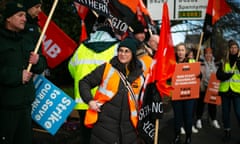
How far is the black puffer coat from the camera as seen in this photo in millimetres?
4324

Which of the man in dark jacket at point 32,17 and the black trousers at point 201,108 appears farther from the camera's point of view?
the black trousers at point 201,108

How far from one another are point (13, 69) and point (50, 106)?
890 mm

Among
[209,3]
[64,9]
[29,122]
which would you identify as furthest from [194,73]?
[64,9]

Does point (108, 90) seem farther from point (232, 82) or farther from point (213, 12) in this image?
point (213, 12)

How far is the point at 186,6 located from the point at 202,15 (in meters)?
0.44

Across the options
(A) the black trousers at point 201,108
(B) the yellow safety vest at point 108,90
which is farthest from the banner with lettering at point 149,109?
(A) the black trousers at point 201,108

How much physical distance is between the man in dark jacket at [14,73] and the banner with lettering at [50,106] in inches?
16.0

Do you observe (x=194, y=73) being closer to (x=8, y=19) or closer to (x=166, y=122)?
(x=166, y=122)

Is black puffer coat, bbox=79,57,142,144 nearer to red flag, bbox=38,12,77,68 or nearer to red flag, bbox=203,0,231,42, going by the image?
red flag, bbox=38,12,77,68

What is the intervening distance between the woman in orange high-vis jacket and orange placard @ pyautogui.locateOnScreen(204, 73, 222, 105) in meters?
4.71

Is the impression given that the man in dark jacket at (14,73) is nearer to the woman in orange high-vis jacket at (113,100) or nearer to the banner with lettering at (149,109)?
the woman in orange high-vis jacket at (113,100)

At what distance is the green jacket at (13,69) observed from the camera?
4406mm

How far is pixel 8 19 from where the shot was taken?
14.9ft

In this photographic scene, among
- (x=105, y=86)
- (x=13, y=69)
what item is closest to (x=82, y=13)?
(x=13, y=69)
